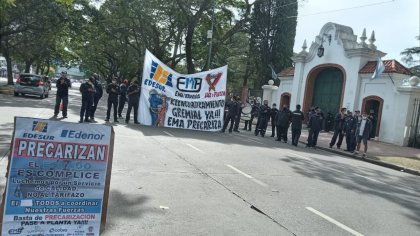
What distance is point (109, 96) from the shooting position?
1584 cm

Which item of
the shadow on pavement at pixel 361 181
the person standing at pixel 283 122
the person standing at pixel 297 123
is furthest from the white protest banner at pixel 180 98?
the shadow on pavement at pixel 361 181

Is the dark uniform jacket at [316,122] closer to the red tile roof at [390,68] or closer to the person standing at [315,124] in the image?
the person standing at [315,124]

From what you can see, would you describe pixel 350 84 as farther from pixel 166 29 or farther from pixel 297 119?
pixel 166 29

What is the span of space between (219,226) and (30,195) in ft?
8.06

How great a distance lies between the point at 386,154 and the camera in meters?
17.0

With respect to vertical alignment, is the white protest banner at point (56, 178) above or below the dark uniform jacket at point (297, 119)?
below

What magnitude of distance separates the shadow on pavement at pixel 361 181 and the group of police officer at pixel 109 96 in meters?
6.91

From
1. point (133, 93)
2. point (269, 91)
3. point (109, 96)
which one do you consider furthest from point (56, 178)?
point (269, 91)

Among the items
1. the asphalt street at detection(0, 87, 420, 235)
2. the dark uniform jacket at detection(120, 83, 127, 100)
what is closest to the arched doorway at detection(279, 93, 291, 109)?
the dark uniform jacket at detection(120, 83, 127, 100)

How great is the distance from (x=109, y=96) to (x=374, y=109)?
1570 cm

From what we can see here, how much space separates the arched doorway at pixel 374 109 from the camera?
23484 mm

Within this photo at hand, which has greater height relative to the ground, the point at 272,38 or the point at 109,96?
the point at 272,38

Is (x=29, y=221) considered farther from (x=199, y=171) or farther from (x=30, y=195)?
(x=199, y=171)

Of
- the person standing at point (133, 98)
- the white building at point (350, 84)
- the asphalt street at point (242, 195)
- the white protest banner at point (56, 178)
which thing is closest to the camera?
the white protest banner at point (56, 178)
